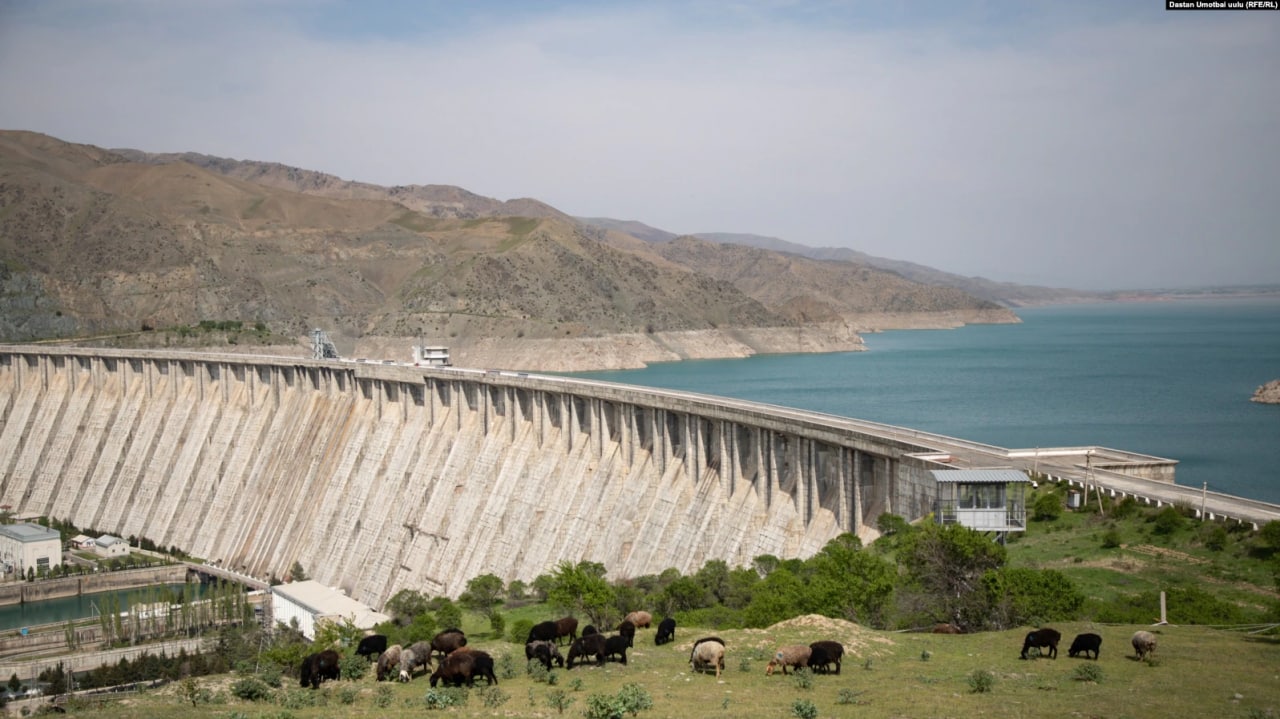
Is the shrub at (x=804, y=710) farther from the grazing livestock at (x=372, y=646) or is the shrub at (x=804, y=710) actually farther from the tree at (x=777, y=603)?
the grazing livestock at (x=372, y=646)

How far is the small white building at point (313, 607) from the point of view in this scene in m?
43.6

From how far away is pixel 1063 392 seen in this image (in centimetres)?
10644

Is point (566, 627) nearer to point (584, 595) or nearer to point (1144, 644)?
point (584, 595)

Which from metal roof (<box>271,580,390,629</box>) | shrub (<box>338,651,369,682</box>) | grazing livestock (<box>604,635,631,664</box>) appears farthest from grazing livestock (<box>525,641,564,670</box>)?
metal roof (<box>271,580,390,629</box>)

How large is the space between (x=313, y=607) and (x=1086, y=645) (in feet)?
Answer: 118

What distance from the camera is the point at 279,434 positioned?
64.8 meters

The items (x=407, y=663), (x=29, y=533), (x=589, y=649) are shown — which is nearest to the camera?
(x=589, y=649)

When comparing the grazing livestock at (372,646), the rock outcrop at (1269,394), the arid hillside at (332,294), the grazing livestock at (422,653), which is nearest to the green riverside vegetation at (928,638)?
the grazing livestock at (422,653)

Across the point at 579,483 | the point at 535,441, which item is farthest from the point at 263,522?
the point at 579,483

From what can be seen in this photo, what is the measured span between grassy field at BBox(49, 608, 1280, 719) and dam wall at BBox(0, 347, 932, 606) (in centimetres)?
1060

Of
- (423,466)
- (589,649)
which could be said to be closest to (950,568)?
(589,649)

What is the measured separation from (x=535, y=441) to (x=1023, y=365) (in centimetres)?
10912

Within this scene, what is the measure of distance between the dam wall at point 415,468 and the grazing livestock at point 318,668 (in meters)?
15.8

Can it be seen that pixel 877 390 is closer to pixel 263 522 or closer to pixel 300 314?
pixel 263 522
